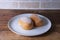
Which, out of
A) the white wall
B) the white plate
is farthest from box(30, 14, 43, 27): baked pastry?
the white wall

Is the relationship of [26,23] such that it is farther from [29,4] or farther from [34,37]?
[29,4]

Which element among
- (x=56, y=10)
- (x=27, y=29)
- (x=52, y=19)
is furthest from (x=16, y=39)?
(x=56, y=10)

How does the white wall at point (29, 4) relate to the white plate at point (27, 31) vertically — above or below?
above

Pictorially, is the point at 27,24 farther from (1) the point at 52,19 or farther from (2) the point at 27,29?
(1) the point at 52,19

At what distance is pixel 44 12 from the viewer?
1.11 m

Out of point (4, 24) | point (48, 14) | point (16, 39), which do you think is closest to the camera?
point (16, 39)

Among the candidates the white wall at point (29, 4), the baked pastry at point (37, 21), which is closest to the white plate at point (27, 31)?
the baked pastry at point (37, 21)

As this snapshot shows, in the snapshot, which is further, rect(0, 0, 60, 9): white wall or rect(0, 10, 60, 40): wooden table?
rect(0, 0, 60, 9): white wall

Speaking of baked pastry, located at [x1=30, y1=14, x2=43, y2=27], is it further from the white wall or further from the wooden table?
the white wall

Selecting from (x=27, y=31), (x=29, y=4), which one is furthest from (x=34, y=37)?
(x=29, y=4)

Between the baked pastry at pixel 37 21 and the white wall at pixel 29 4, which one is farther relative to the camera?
the white wall at pixel 29 4

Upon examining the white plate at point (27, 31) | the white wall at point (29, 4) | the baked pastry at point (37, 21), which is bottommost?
the white plate at point (27, 31)

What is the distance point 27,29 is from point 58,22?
23 centimetres

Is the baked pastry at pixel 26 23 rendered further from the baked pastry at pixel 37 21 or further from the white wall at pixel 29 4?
the white wall at pixel 29 4
